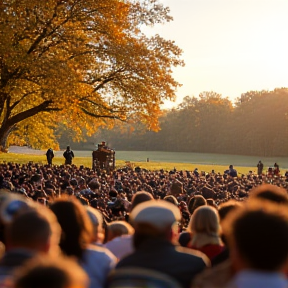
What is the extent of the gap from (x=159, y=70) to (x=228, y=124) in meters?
84.6

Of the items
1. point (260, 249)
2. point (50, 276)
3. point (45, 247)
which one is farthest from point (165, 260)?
point (50, 276)

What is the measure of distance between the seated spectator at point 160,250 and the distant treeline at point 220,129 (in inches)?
3824

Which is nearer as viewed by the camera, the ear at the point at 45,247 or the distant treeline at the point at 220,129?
the ear at the point at 45,247

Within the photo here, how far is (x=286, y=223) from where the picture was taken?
3.23 meters

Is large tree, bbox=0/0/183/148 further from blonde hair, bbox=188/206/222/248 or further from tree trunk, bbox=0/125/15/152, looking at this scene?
blonde hair, bbox=188/206/222/248

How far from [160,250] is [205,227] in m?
1.44

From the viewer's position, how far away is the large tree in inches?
977

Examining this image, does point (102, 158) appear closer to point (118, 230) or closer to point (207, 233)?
point (118, 230)

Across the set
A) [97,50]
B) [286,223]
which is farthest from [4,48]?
[286,223]

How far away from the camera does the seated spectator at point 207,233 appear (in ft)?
18.0

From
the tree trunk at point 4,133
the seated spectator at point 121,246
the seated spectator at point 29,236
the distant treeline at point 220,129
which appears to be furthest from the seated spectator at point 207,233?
the distant treeline at point 220,129

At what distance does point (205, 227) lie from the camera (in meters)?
5.54

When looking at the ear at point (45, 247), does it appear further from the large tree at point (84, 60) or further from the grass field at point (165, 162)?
the grass field at point (165, 162)

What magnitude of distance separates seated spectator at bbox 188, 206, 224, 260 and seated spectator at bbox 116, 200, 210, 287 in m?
1.12
